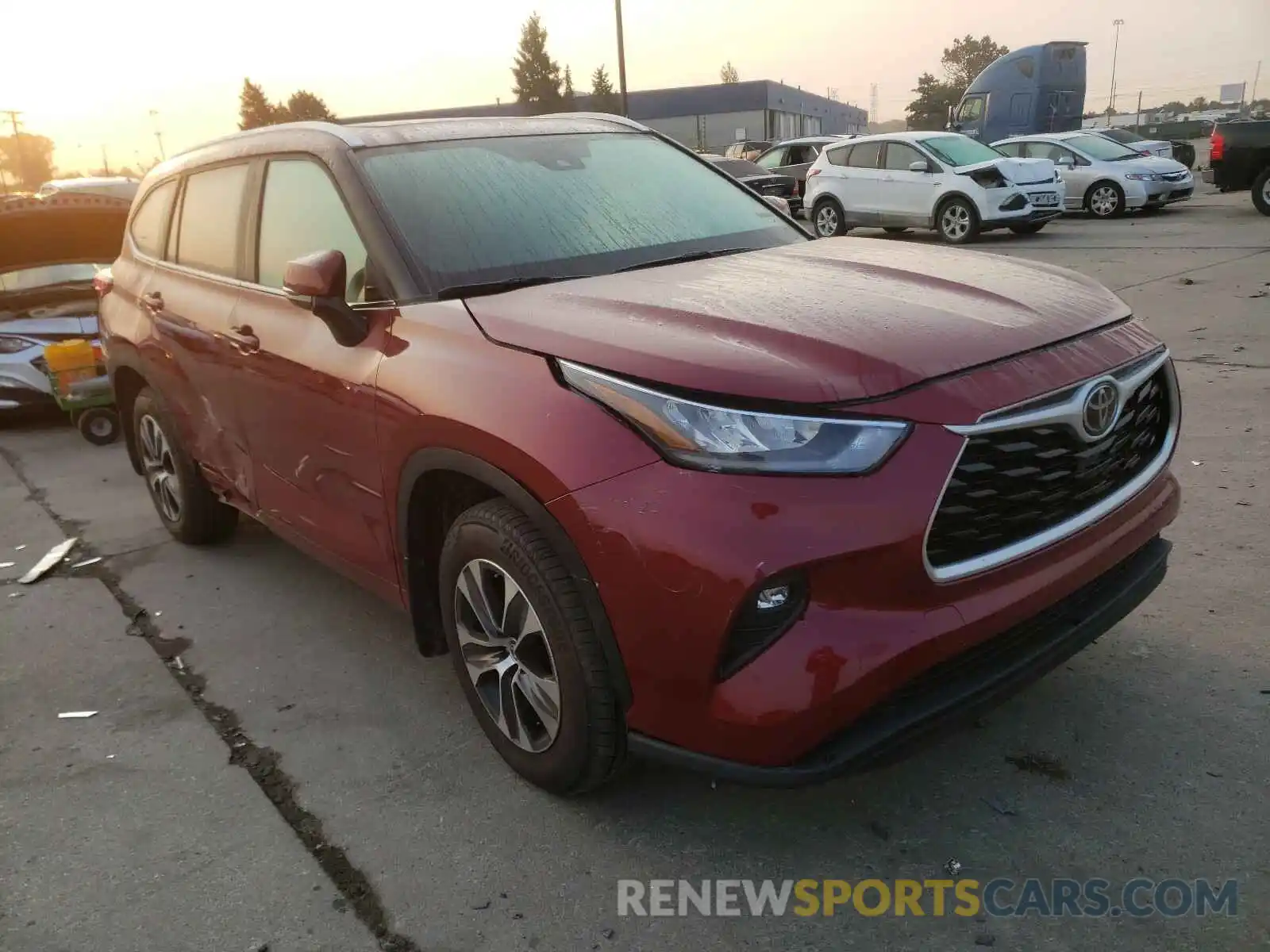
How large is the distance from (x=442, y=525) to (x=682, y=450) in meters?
1.03

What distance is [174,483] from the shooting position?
4664 millimetres

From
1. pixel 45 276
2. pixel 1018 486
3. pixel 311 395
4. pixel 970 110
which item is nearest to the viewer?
pixel 1018 486

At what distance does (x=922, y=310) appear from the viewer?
2.40 metres

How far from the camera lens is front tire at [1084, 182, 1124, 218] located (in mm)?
17141

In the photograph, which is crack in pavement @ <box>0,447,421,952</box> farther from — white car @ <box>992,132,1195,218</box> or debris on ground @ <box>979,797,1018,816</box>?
white car @ <box>992,132,1195,218</box>

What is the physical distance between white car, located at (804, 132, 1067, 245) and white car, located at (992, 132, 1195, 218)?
89.9 inches

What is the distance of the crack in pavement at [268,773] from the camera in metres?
2.29

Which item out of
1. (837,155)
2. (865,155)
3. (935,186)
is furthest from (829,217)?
(935,186)

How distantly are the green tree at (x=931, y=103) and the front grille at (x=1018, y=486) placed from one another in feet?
203

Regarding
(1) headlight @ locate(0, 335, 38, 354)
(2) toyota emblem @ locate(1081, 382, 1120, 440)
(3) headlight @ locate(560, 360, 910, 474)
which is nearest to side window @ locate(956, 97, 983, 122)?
(1) headlight @ locate(0, 335, 38, 354)

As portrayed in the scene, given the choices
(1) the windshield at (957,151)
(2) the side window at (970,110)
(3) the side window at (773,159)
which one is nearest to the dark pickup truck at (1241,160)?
(1) the windshield at (957,151)

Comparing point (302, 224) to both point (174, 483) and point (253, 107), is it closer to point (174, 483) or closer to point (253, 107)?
point (174, 483)

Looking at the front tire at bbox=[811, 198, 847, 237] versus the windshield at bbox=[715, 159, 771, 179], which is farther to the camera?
the windshield at bbox=[715, 159, 771, 179]

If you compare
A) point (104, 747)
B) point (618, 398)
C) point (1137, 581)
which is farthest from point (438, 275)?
point (1137, 581)
